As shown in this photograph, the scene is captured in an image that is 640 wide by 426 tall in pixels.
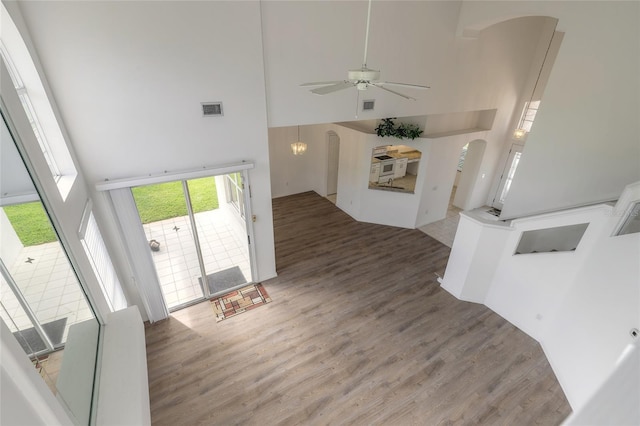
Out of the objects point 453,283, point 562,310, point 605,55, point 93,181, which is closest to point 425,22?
point 605,55

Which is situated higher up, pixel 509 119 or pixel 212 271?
pixel 509 119

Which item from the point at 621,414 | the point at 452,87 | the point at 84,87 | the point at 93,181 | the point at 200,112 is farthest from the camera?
the point at 452,87

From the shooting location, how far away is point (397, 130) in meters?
6.86

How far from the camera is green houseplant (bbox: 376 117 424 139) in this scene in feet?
22.4

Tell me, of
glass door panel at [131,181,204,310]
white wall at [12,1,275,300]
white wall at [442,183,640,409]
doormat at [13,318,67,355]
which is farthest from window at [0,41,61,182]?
white wall at [442,183,640,409]

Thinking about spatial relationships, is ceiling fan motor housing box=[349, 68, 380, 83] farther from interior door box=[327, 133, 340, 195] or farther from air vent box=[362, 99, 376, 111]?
interior door box=[327, 133, 340, 195]

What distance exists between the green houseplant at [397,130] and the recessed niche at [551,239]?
3.32m

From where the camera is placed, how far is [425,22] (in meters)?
5.28

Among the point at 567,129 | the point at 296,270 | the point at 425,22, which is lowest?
the point at 296,270

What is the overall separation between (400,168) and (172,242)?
666 cm

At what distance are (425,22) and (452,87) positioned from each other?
153 cm

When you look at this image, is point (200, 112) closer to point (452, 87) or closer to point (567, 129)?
point (452, 87)

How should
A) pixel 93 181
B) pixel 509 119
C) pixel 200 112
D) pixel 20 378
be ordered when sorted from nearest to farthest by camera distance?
1. pixel 20 378
2. pixel 93 181
3. pixel 200 112
4. pixel 509 119

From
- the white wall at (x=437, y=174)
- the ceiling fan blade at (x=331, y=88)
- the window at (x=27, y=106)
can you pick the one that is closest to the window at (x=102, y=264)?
the window at (x=27, y=106)
